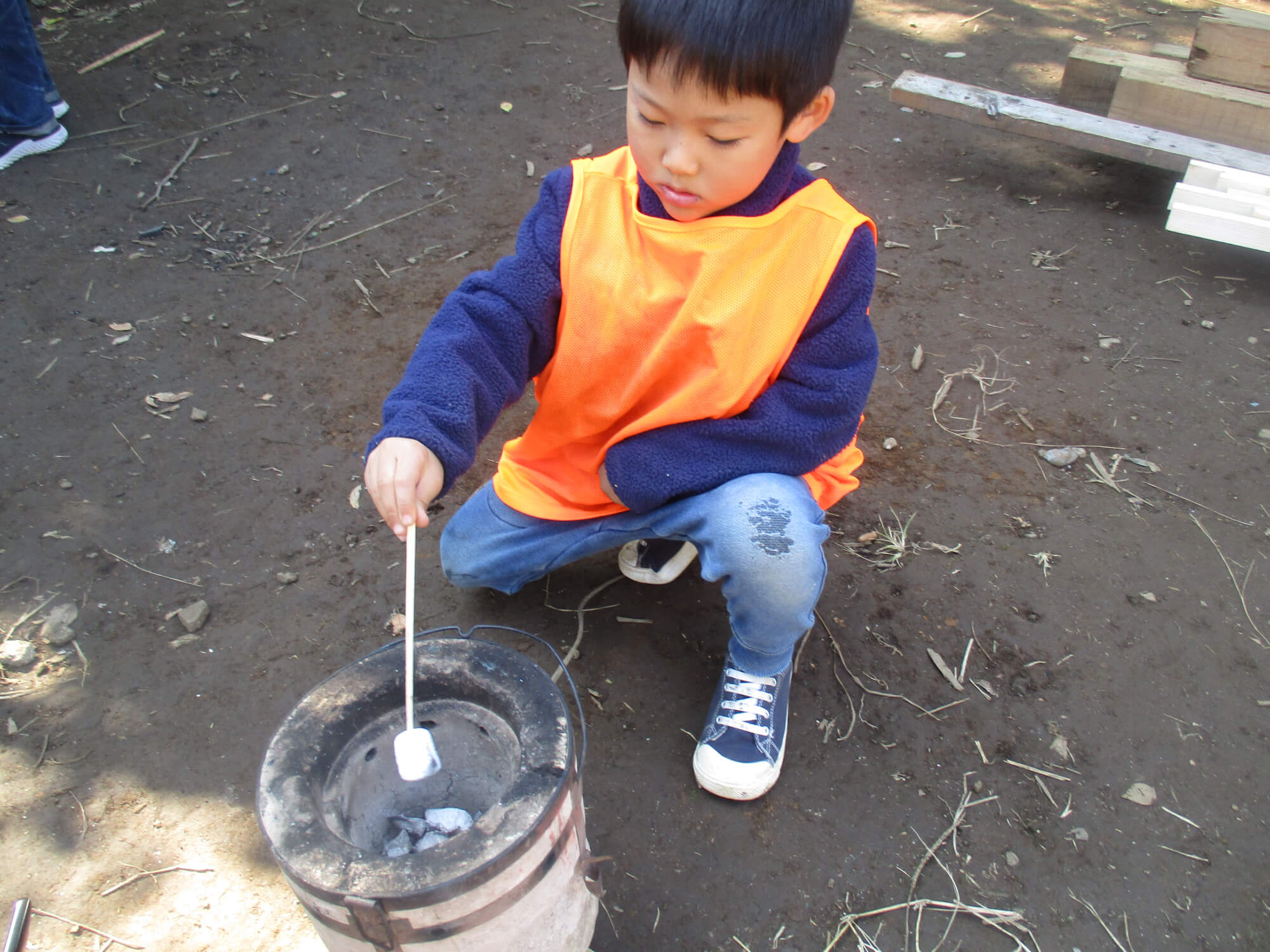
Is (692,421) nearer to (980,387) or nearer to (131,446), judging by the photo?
(980,387)

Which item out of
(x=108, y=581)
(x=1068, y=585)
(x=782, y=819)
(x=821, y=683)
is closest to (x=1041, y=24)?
(x=1068, y=585)

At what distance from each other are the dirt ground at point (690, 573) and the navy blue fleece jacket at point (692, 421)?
1.95 ft

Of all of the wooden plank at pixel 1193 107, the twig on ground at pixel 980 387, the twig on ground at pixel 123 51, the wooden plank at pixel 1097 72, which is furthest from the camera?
the twig on ground at pixel 123 51

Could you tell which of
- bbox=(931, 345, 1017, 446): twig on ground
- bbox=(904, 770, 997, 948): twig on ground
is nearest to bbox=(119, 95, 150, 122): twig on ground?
A: bbox=(931, 345, 1017, 446): twig on ground

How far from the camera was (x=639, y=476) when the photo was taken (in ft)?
5.90

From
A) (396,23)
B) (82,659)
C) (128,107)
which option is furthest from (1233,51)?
(128,107)

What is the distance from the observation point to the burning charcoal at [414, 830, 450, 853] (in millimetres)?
1344

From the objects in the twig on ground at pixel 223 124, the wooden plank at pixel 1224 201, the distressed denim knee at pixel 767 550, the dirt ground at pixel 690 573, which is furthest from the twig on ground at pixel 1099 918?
the twig on ground at pixel 223 124

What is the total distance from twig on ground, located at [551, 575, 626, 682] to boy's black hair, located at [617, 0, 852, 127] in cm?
127

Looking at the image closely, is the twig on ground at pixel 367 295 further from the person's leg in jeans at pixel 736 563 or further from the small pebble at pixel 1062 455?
the small pebble at pixel 1062 455

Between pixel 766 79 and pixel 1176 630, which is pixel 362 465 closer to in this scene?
pixel 766 79

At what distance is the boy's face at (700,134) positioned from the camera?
1.41m

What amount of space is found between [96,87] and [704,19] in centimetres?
417

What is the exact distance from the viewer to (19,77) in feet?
12.5
